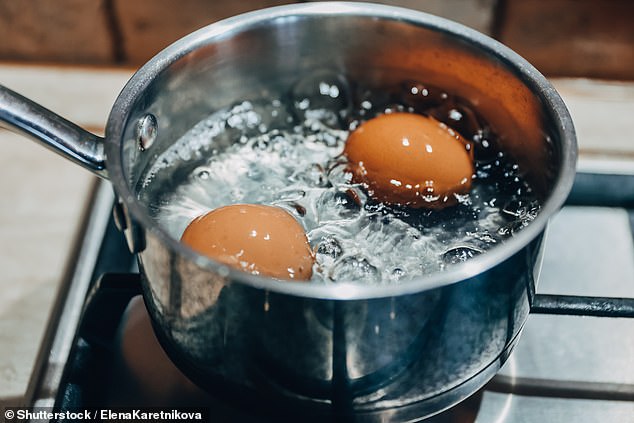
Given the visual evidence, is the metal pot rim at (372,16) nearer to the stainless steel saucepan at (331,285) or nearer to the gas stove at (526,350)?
the stainless steel saucepan at (331,285)

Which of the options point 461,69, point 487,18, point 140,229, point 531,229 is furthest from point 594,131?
point 140,229

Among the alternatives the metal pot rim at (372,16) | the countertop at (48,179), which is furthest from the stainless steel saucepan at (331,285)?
the countertop at (48,179)

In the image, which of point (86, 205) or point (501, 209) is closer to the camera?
point (501, 209)

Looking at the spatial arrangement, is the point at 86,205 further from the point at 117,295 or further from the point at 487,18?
the point at 487,18

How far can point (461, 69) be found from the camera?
654mm

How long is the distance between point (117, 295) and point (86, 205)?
0.19m

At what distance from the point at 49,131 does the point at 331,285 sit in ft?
0.77

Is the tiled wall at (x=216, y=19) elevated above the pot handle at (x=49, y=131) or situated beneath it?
elevated above

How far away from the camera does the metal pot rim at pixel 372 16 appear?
0.43m

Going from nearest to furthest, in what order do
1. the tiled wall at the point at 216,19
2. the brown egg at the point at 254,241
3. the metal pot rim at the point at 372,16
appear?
the metal pot rim at the point at 372,16, the brown egg at the point at 254,241, the tiled wall at the point at 216,19

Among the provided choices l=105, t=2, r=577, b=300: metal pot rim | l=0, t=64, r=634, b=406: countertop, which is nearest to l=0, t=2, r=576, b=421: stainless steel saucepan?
l=105, t=2, r=577, b=300: metal pot rim

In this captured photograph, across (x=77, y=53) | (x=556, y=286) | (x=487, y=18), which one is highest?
(x=487, y=18)

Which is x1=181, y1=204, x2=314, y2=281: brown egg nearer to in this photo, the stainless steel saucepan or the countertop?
the stainless steel saucepan

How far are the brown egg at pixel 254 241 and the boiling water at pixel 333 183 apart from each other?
0.11 ft
